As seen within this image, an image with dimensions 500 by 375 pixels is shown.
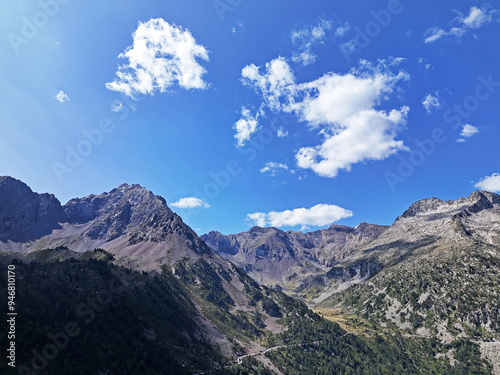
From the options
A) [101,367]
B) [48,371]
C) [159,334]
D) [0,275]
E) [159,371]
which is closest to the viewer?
[48,371]

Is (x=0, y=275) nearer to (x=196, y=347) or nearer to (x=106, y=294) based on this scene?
(x=106, y=294)

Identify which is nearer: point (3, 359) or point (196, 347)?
point (3, 359)

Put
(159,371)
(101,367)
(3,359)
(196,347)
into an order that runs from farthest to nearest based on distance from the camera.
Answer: (196,347) → (159,371) → (101,367) → (3,359)

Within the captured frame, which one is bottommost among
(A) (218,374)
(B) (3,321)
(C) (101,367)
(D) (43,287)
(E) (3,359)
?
(A) (218,374)

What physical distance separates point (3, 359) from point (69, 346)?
3164 centimetres

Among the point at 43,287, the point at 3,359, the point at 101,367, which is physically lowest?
the point at 101,367

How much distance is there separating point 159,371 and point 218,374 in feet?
138

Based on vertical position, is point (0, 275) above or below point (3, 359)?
above

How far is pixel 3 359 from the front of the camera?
93.3 metres

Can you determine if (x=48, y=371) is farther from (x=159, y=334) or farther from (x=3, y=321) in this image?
(x=159, y=334)

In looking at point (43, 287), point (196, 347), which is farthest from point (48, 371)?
point (196, 347)

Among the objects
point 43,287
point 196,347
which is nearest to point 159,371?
point 196,347

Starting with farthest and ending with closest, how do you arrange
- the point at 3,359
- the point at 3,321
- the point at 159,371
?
the point at 159,371
the point at 3,321
the point at 3,359

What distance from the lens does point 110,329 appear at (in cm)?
15100
